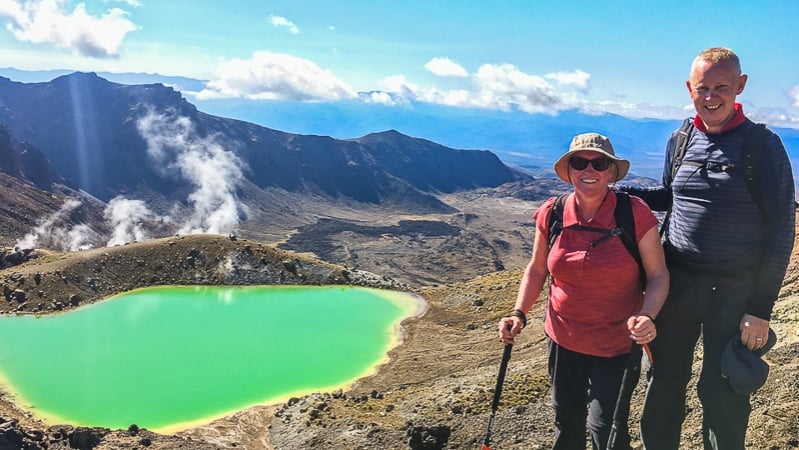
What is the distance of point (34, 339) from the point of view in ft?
108

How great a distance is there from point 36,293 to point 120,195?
115m

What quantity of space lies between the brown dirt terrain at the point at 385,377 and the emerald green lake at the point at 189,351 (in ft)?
5.52

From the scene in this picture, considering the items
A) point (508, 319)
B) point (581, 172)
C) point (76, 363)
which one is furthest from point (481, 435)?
point (76, 363)

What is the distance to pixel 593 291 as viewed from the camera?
534 cm

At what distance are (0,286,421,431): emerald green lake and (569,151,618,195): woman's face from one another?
21067 mm

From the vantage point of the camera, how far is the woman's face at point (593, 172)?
536 centimetres

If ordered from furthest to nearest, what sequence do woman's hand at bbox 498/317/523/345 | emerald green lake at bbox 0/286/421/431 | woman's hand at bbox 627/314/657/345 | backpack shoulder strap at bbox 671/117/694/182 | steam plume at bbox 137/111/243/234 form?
steam plume at bbox 137/111/243/234 < emerald green lake at bbox 0/286/421/431 < woman's hand at bbox 498/317/523/345 < backpack shoulder strap at bbox 671/117/694/182 < woman's hand at bbox 627/314/657/345

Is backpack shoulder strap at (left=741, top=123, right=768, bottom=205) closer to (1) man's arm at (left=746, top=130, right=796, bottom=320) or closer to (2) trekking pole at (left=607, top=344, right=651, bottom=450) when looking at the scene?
(1) man's arm at (left=746, top=130, right=796, bottom=320)

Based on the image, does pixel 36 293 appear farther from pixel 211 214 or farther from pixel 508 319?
pixel 211 214

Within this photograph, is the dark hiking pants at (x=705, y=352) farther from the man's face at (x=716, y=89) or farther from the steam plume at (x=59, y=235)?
the steam plume at (x=59, y=235)

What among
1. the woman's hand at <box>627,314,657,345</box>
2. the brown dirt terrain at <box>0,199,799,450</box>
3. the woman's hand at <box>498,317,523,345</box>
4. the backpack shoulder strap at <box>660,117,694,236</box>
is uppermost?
the backpack shoulder strap at <box>660,117,694,236</box>

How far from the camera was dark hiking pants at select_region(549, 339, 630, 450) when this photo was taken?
5531 mm

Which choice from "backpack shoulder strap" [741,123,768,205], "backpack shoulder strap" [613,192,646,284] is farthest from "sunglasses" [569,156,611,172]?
"backpack shoulder strap" [741,123,768,205]

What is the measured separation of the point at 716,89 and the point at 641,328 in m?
2.24
